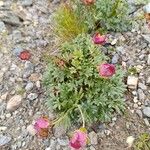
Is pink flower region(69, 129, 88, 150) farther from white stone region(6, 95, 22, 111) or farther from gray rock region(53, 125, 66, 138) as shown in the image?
white stone region(6, 95, 22, 111)

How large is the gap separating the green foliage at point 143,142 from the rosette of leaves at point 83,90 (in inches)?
12.5

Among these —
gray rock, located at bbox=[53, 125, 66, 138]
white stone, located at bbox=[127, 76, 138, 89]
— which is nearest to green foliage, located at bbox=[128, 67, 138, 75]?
white stone, located at bbox=[127, 76, 138, 89]

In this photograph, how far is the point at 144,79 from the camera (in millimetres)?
4211

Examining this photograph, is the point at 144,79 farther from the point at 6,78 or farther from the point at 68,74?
the point at 6,78

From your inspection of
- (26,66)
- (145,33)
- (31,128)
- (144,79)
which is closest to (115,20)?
(145,33)

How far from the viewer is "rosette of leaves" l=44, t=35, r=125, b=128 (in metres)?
3.87

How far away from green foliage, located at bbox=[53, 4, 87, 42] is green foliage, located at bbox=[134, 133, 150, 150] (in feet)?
4.17

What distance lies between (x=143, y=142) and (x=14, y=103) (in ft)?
4.12

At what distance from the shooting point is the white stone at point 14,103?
415 cm

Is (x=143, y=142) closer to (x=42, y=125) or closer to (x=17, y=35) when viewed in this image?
(x=42, y=125)

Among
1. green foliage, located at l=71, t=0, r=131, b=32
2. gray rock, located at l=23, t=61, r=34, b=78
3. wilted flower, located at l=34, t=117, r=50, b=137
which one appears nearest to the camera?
wilted flower, located at l=34, t=117, r=50, b=137

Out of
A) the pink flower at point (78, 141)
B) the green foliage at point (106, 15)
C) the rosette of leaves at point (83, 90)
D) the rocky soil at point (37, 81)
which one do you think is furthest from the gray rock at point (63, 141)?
the green foliage at point (106, 15)

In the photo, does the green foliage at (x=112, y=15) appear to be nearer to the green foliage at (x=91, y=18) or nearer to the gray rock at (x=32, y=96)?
the green foliage at (x=91, y=18)

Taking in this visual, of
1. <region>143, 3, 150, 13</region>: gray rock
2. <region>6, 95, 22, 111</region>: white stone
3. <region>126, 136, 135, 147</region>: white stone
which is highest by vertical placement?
<region>143, 3, 150, 13</region>: gray rock
